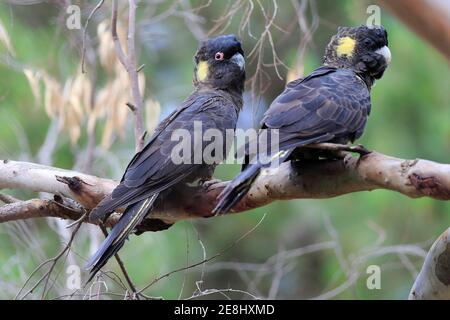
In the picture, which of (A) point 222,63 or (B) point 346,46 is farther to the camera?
(A) point 222,63

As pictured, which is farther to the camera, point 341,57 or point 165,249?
point 165,249

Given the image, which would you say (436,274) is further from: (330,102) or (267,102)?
(267,102)

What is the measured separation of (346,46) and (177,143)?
31.8 inches

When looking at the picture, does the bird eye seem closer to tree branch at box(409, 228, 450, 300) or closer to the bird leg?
the bird leg

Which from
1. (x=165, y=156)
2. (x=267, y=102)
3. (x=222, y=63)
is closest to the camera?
(x=165, y=156)

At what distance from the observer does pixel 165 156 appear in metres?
2.96

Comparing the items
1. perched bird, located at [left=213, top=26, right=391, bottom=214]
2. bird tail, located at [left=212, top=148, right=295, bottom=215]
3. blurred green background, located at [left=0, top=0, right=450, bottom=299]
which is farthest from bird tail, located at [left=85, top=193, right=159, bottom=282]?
blurred green background, located at [left=0, top=0, right=450, bottom=299]

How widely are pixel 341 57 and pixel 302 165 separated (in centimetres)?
71

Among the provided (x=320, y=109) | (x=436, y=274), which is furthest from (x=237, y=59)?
(x=436, y=274)

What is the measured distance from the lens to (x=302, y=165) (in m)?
2.62

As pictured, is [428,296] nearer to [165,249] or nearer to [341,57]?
[341,57]

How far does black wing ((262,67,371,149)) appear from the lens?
8.62 ft

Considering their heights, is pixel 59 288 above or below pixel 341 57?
below
